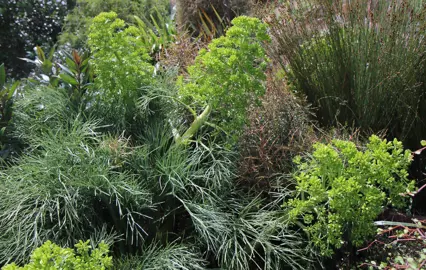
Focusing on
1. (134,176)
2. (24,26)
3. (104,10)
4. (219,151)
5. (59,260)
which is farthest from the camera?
(24,26)

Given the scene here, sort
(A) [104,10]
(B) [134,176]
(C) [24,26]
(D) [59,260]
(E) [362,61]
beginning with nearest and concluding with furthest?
(D) [59,260] → (B) [134,176] → (E) [362,61] → (A) [104,10] → (C) [24,26]

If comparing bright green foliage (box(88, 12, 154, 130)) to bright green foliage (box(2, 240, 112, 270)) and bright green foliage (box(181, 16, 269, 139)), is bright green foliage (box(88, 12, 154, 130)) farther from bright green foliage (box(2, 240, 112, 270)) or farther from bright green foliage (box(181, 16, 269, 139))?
bright green foliage (box(2, 240, 112, 270))

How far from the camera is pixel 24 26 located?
9266 mm

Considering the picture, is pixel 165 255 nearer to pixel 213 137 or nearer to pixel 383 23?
pixel 213 137

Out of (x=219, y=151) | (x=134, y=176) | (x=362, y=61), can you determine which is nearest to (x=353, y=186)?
(x=219, y=151)

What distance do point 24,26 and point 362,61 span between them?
808 cm

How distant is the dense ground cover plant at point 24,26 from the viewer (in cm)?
897

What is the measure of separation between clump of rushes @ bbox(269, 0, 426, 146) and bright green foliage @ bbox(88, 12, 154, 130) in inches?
43.7

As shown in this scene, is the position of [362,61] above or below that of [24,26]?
below

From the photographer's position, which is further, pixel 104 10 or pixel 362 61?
pixel 104 10

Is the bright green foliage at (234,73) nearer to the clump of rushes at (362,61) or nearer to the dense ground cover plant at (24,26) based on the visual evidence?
the clump of rushes at (362,61)

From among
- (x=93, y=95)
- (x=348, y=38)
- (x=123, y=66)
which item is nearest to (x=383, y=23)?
(x=348, y=38)

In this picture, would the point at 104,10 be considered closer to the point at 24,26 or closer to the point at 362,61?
the point at 24,26

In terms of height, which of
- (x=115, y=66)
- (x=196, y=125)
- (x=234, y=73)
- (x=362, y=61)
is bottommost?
(x=362, y=61)
